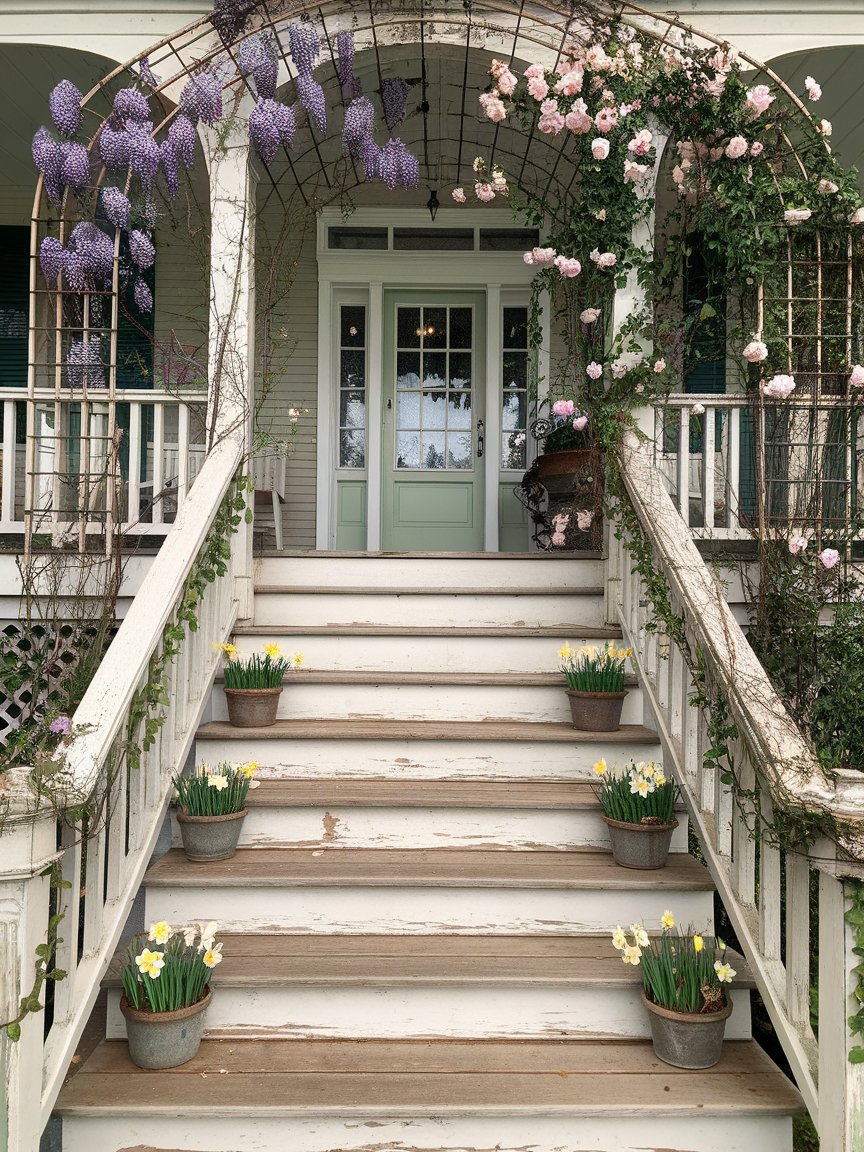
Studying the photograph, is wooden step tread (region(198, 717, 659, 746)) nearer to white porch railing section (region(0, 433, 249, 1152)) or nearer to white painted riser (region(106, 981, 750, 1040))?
white porch railing section (region(0, 433, 249, 1152))

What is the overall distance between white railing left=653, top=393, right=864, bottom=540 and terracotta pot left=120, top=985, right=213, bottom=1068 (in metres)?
2.39

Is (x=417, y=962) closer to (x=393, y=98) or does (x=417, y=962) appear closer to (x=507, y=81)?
(x=507, y=81)

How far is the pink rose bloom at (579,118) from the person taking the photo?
3177 mm

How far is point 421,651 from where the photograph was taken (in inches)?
→ 128

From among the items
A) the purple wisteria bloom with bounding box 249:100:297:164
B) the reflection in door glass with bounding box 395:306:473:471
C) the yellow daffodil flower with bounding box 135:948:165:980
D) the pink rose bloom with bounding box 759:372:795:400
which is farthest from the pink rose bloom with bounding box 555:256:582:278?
the yellow daffodil flower with bounding box 135:948:165:980

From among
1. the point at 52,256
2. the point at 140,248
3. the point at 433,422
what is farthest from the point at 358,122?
the point at 433,422

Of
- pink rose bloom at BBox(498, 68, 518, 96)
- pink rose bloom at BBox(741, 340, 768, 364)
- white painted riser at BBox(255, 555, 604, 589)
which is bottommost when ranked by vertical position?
white painted riser at BBox(255, 555, 604, 589)

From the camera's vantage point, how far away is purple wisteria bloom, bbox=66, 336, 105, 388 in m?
3.38

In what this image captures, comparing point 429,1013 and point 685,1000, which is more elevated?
point 685,1000

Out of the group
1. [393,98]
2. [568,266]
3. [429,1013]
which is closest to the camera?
[429,1013]

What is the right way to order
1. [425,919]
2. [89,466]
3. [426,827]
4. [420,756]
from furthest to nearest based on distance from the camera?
[89,466] < [420,756] < [426,827] < [425,919]

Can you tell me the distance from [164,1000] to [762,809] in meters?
1.47

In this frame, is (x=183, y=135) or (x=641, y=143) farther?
(x=183, y=135)

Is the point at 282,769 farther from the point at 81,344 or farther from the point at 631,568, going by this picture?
the point at 81,344
